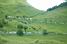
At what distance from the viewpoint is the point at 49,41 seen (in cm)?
623

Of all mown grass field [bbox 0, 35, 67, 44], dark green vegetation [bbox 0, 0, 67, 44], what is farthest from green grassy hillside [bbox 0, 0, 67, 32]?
mown grass field [bbox 0, 35, 67, 44]

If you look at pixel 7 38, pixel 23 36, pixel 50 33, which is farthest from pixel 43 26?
pixel 7 38

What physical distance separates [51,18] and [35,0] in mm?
1286

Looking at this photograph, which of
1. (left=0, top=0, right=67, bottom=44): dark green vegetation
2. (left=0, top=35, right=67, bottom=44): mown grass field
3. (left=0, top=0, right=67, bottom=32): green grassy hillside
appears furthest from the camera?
(left=0, top=0, right=67, bottom=32): green grassy hillside

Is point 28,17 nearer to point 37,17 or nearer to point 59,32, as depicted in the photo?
point 37,17

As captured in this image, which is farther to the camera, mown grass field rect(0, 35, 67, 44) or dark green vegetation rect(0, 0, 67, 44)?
dark green vegetation rect(0, 0, 67, 44)

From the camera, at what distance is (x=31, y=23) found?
682 centimetres

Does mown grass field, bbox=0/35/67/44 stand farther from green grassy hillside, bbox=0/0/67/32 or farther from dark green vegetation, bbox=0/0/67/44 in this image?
green grassy hillside, bbox=0/0/67/32

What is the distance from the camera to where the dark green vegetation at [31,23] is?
6.27 meters

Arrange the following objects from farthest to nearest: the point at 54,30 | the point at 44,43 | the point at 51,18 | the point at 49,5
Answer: the point at 49,5 < the point at 51,18 < the point at 54,30 < the point at 44,43

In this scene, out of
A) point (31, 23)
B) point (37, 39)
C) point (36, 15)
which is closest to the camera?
point (37, 39)

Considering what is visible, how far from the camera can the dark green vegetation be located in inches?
247

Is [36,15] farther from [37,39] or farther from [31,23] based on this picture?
[37,39]

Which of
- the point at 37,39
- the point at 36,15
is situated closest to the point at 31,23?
the point at 36,15
